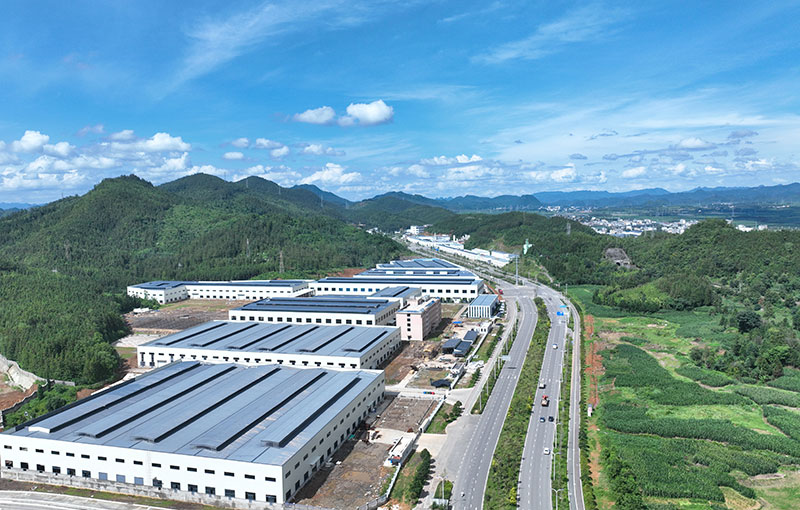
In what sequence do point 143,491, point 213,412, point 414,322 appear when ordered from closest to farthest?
point 143,491 → point 213,412 → point 414,322

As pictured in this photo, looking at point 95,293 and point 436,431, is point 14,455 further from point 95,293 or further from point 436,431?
point 95,293

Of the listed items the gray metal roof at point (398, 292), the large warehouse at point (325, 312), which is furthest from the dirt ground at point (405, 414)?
the gray metal roof at point (398, 292)

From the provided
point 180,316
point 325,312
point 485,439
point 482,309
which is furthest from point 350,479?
point 180,316

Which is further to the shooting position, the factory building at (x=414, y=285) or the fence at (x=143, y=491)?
the factory building at (x=414, y=285)

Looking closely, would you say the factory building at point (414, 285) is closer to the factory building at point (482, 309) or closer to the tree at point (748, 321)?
the factory building at point (482, 309)

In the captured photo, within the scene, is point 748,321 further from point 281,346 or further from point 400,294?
point 281,346
